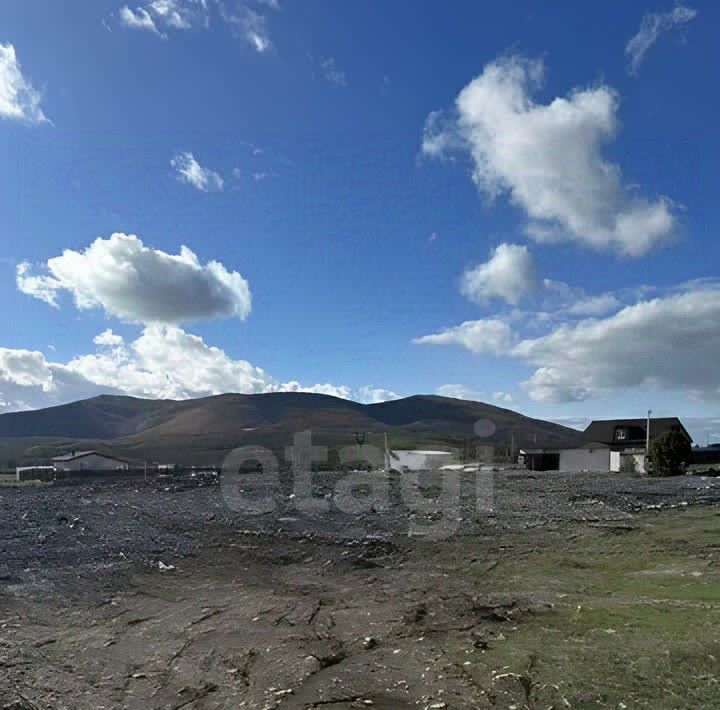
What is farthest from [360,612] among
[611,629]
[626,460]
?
[626,460]

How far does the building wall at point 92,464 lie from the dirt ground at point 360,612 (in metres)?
42.4

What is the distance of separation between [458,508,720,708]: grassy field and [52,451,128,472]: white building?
5080 centimetres

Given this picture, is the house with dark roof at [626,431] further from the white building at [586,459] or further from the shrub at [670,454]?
the shrub at [670,454]

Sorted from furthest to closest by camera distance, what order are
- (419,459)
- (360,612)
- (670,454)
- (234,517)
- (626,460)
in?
(419,459)
(626,460)
(670,454)
(234,517)
(360,612)

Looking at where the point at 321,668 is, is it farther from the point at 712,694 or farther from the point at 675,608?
the point at 675,608

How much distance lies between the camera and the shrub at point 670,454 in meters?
36.5

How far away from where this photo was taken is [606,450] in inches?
2072

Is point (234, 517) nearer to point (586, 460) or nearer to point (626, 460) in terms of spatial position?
point (626, 460)

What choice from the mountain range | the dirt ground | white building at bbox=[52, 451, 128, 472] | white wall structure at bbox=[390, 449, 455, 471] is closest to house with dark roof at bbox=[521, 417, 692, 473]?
white wall structure at bbox=[390, 449, 455, 471]

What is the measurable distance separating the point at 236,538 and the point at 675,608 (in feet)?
29.4

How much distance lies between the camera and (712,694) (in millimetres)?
5066

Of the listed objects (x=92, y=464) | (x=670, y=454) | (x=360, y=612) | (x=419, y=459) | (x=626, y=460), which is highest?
(x=670, y=454)

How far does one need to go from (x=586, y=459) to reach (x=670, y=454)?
53.5 feet

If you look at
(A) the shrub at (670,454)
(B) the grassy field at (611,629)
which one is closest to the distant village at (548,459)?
(A) the shrub at (670,454)
